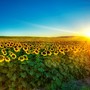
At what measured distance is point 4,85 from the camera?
20.2 feet

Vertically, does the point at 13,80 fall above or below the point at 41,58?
below

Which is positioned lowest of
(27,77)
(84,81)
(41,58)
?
(84,81)

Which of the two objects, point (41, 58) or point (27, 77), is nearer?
point (27, 77)

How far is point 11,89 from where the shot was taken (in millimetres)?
6000

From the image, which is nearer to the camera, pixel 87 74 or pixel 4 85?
pixel 4 85

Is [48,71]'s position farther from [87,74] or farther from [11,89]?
[87,74]

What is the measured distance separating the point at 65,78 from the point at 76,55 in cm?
115

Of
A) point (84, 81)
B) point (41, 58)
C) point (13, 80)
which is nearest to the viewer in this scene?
point (13, 80)

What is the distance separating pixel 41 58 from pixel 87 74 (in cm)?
212

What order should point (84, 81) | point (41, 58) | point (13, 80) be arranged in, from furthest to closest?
point (84, 81) → point (41, 58) → point (13, 80)

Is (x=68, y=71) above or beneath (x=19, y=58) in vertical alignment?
beneath

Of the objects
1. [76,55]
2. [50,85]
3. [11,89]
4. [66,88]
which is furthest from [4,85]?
[76,55]

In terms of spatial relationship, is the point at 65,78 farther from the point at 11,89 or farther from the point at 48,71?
the point at 11,89

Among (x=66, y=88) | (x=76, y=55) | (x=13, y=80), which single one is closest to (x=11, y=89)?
(x=13, y=80)
